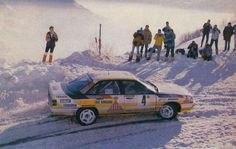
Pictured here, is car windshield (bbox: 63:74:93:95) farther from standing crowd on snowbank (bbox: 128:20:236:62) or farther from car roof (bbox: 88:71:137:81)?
standing crowd on snowbank (bbox: 128:20:236:62)

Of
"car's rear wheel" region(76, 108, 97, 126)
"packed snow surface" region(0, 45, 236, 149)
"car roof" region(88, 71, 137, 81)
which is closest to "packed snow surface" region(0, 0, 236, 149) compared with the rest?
"packed snow surface" region(0, 45, 236, 149)

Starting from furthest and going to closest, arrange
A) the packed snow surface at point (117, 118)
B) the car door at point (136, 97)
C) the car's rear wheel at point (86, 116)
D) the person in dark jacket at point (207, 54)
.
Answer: the person in dark jacket at point (207, 54)
the car door at point (136, 97)
the car's rear wheel at point (86, 116)
the packed snow surface at point (117, 118)

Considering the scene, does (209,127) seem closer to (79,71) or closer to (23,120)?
(23,120)

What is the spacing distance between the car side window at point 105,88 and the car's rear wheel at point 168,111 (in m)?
1.59

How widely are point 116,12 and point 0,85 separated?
58.0 metres

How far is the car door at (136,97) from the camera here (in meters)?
14.9

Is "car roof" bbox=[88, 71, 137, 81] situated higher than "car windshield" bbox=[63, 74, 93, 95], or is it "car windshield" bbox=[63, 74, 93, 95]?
"car roof" bbox=[88, 71, 137, 81]

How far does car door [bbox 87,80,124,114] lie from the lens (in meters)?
14.7

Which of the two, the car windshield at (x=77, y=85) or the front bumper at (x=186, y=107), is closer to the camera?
the car windshield at (x=77, y=85)

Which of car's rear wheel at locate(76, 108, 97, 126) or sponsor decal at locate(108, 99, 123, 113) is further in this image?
sponsor decal at locate(108, 99, 123, 113)

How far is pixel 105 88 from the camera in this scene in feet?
48.7

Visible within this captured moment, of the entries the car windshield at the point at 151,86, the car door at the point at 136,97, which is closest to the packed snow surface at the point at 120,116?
the car door at the point at 136,97

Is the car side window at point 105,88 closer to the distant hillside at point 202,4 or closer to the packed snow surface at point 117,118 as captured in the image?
the packed snow surface at point 117,118

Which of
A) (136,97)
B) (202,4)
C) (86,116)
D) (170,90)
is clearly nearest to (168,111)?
(170,90)
